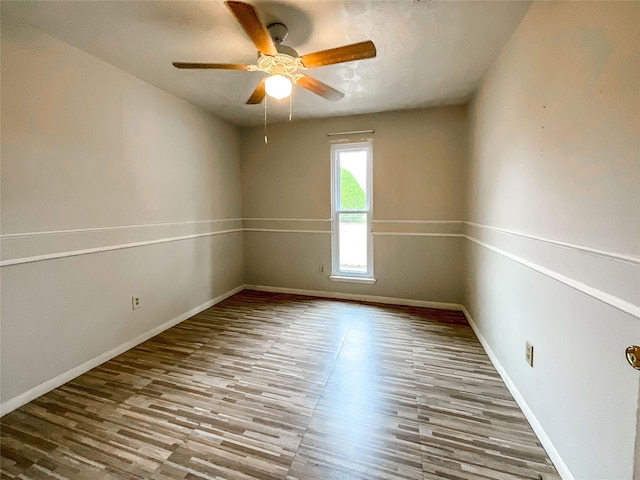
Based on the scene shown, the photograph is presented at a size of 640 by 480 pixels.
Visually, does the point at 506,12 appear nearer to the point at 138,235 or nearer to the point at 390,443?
the point at 390,443

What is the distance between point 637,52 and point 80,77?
3.16m

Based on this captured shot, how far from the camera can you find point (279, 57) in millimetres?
1676

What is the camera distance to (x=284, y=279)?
13.5ft

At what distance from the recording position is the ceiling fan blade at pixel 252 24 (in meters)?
1.22

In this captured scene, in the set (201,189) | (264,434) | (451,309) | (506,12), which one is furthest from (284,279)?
(506,12)

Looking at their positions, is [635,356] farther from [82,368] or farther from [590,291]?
[82,368]

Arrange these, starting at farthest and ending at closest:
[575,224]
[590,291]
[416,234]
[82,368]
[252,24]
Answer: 1. [416,234]
2. [82,368]
3. [252,24]
4. [575,224]
5. [590,291]

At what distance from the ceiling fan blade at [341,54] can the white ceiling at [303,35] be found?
0.91 ft

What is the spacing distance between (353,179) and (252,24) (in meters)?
2.54

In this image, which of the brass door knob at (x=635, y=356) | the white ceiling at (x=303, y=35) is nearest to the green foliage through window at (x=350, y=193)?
the white ceiling at (x=303, y=35)

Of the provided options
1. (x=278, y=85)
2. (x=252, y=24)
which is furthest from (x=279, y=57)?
(x=252, y=24)

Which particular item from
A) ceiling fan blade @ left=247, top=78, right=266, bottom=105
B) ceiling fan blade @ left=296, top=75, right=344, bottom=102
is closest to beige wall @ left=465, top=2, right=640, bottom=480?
ceiling fan blade @ left=296, top=75, right=344, bottom=102

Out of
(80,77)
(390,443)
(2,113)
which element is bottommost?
(390,443)

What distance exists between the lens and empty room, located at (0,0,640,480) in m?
1.16
